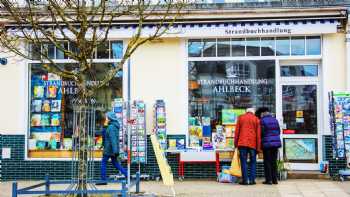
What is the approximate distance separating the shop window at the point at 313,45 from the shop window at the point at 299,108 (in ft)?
2.80

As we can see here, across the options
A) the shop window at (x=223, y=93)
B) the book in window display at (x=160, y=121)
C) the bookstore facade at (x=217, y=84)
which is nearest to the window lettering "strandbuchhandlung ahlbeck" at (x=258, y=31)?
the bookstore facade at (x=217, y=84)

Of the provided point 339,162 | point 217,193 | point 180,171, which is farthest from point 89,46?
point 339,162

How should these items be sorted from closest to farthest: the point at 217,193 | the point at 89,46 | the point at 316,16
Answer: the point at 89,46, the point at 217,193, the point at 316,16

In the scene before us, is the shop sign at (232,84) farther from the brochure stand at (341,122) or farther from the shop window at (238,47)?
the brochure stand at (341,122)

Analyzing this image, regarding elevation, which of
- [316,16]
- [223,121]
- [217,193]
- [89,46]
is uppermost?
[316,16]

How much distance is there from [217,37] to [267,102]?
6.76 ft

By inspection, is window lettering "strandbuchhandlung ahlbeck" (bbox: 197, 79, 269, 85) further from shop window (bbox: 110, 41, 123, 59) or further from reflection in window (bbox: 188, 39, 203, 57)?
shop window (bbox: 110, 41, 123, 59)

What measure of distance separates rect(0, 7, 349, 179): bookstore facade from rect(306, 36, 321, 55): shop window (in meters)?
0.02

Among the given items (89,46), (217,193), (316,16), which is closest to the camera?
(89,46)

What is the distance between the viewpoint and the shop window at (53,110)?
16062 mm

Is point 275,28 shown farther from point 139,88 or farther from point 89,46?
point 89,46

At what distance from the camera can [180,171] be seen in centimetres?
1542

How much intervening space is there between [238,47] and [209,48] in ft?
2.41

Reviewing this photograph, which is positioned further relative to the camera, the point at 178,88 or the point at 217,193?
the point at 178,88
